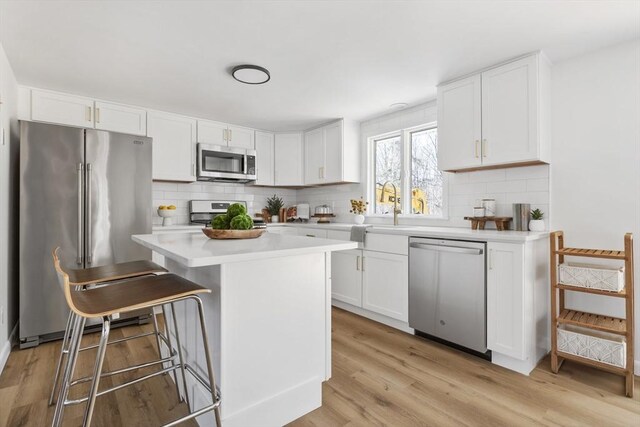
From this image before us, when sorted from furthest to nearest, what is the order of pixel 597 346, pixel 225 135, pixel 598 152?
1. pixel 225 135
2. pixel 598 152
3. pixel 597 346

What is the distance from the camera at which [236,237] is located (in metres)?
1.76

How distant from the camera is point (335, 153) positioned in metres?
4.01

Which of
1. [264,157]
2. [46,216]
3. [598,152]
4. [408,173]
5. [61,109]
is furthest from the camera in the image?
[264,157]

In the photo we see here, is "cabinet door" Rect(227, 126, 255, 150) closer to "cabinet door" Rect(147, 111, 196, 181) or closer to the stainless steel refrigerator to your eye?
"cabinet door" Rect(147, 111, 196, 181)

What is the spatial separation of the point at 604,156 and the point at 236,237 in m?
2.54

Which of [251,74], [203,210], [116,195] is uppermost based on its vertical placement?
[251,74]

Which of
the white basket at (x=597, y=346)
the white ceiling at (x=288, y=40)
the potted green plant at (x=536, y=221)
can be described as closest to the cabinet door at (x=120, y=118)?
the white ceiling at (x=288, y=40)

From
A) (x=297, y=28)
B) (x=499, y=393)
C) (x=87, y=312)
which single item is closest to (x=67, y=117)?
(x=297, y=28)

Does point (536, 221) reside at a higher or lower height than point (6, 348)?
higher

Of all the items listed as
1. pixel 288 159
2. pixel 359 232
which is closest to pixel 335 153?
pixel 288 159

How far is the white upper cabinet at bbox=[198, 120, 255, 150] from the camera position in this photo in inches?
155

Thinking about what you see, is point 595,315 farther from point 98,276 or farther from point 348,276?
point 98,276

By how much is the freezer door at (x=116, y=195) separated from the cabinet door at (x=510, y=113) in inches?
119

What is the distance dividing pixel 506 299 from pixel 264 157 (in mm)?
3339
